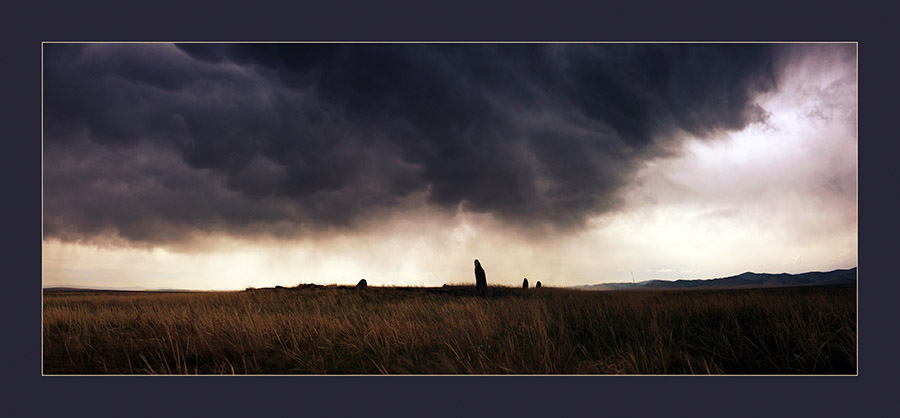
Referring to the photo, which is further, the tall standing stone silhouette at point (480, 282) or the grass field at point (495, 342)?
the tall standing stone silhouette at point (480, 282)

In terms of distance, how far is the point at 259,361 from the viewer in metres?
5.01

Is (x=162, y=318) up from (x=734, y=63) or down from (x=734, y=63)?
down

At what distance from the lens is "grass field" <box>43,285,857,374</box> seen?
15.1 ft

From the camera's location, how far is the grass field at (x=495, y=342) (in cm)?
462

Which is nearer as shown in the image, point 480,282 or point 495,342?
point 495,342

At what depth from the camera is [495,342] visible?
16.6 ft

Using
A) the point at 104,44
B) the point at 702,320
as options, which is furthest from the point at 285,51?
the point at 702,320

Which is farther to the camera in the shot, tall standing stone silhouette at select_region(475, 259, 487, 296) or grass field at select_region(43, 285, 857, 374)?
tall standing stone silhouette at select_region(475, 259, 487, 296)

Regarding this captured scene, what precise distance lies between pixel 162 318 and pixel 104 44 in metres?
4.30

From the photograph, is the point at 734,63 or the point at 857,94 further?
the point at 734,63

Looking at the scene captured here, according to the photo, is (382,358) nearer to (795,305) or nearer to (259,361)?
(259,361)

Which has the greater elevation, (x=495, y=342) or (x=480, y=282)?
(x=495, y=342)

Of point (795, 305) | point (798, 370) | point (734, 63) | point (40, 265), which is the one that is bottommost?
point (798, 370)

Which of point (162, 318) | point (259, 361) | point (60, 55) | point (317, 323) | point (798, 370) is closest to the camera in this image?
point (798, 370)
